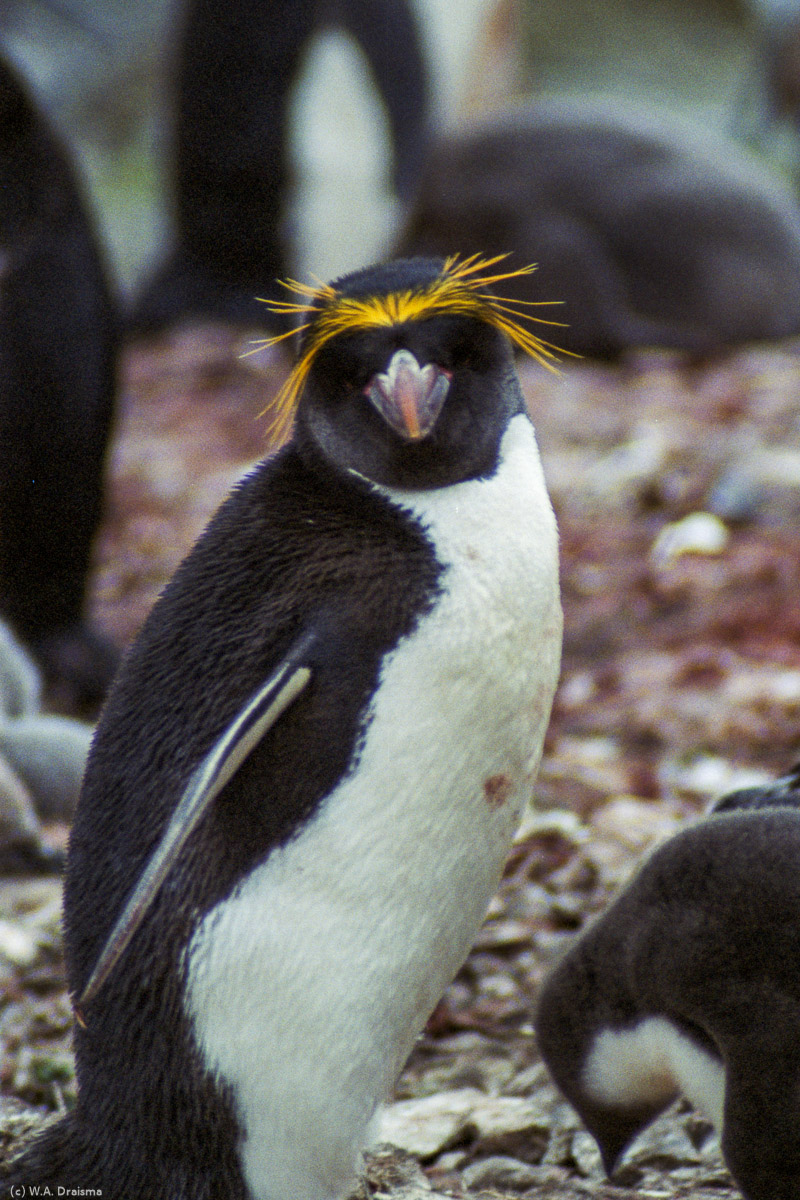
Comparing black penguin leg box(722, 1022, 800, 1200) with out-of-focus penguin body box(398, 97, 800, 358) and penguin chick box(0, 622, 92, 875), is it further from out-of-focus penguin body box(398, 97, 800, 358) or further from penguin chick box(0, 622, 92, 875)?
out-of-focus penguin body box(398, 97, 800, 358)

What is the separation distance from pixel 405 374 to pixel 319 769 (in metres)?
0.52

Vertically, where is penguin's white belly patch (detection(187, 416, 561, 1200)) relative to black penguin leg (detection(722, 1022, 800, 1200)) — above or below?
above

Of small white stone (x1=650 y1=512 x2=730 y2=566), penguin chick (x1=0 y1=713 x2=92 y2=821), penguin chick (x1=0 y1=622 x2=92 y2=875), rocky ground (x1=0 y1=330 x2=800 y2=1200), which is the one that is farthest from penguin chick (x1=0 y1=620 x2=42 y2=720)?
small white stone (x1=650 y1=512 x2=730 y2=566)

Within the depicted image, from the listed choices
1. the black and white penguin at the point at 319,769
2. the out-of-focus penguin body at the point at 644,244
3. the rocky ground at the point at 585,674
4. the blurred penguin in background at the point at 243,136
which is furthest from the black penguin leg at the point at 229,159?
the black and white penguin at the point at 319,769

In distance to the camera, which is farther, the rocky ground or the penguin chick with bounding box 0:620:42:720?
the penguin chick with bounding box 0:620:42:720

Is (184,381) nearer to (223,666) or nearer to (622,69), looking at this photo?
(223,666)

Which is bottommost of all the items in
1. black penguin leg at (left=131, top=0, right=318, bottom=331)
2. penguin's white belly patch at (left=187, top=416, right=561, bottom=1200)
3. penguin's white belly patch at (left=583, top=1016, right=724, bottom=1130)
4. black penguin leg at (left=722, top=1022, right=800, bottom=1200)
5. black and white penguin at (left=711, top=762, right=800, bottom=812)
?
black penguin leg at (left=131, top=0, right=318, bottom=331)

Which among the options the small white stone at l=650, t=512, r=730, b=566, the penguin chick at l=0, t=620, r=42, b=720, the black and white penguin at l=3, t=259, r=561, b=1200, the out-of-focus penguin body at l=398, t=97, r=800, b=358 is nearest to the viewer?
the black and white penguin at l=3, t=259, r=561, b=1200

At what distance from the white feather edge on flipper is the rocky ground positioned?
0.61 m

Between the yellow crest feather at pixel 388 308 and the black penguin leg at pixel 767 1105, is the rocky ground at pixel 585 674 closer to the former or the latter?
the black penguin leg at pixel 767 1105

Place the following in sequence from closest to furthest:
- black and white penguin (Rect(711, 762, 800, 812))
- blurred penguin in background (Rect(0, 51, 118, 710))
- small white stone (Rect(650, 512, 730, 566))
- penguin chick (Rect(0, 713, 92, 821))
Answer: black and white penguin (Rect(711, 762, 800, 812)) → penguin chick (Rect(0, 713, 92, 821)) → blurred penguin in background (Rect(0, 51, 118, 710)) → small white stone (Rect(650, 512, 730, 566))

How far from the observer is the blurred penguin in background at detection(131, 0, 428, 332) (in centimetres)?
861

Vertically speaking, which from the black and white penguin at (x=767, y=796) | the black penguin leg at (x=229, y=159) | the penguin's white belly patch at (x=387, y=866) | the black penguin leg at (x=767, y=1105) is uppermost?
the penguin's white belly patch at (x=387, y=866)

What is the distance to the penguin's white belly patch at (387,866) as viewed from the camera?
194 centimetres
